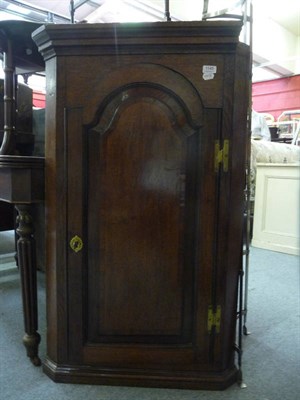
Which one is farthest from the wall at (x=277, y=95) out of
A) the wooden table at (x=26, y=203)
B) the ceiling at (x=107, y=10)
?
the wooden table at (x=26, y=203)

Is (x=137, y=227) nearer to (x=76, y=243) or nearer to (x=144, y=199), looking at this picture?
(x=144, y=199)

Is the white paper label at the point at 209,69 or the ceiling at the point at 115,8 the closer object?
the white paper label at the point at 209,69

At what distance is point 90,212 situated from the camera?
1134mm

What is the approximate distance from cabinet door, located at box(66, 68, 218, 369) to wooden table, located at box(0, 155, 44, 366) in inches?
6.4

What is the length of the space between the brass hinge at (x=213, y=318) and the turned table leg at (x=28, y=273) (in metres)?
0.67

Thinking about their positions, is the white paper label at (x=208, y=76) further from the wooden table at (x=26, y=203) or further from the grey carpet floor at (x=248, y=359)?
the grey carpet floor at (x=248, y=359)

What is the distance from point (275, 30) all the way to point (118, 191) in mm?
6574

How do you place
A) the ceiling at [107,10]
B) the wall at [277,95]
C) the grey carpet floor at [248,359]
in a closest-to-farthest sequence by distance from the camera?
1. the grey carpet floor at [248,359]
2. the ceiling at [107,10]
3. the wall at [277,95]

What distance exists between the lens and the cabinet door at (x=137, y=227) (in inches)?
42.6

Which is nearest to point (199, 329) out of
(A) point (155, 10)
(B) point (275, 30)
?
(A) point (155, 10)

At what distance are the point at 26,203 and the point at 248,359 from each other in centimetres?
109

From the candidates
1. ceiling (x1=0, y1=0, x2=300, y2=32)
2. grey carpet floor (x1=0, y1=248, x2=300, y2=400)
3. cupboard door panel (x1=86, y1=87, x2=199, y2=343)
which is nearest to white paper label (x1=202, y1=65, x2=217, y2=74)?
cupboard door panel (x1=86, y1=87, x2=199, y2=343)

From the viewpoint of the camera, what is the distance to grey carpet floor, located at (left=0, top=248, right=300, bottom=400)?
45.3 inches

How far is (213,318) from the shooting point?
1155 millimetres
